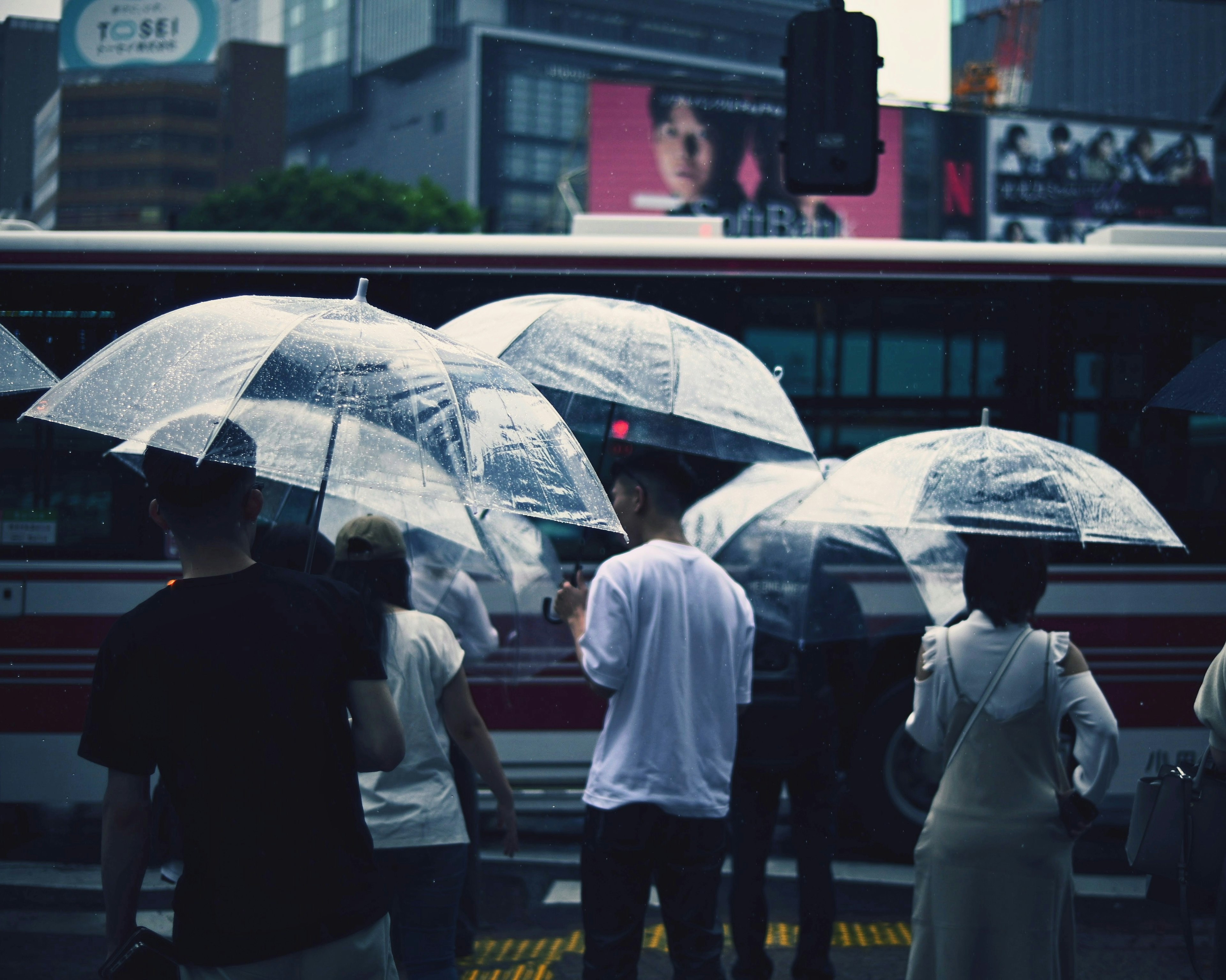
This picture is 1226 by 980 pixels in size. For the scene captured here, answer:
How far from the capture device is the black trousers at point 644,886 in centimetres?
351

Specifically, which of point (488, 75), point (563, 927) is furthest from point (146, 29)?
point (563, 927)

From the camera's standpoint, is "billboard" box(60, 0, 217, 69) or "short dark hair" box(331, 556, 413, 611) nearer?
"short dark hair" box(331, 556, 413, 611)

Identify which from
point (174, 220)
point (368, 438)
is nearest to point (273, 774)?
point (368, 438)

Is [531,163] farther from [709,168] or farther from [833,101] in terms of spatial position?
[833,101]

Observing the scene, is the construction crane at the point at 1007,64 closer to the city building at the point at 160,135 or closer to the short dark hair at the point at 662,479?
the city building at the point at 160,135

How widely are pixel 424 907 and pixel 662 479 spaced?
1.45 metres

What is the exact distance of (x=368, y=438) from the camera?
8.07 feet

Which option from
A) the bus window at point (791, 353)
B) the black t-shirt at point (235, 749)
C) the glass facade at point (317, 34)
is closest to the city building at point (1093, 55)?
the bus window at point (791, 353)

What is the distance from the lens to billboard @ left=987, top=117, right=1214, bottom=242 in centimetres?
2673

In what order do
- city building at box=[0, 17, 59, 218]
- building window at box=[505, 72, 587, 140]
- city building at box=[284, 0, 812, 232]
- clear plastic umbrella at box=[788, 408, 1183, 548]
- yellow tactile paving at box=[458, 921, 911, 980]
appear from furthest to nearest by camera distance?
building window at box=[505, 72, 587, 140]
city building at box=[284, 0, 812, 232]
city building at box=[0, 17, 59, 218]
yellow tactile paving at box=[458, 921, 911, 980]
clear plastic umbrella at box=[788, 408, 1183, 548]

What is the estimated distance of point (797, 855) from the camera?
477cm

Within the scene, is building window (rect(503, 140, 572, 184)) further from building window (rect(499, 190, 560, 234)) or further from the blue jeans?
the blue jeans

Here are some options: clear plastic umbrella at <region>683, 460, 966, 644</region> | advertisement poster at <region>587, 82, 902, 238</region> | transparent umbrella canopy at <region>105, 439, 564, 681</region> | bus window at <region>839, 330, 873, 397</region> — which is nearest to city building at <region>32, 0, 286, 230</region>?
advertisement poster at <region>587, 82, 902, 238</region>

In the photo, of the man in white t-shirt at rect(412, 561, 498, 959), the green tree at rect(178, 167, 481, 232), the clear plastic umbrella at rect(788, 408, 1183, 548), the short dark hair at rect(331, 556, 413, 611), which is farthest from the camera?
the green tree at rect(178, 167, 481, 232)
